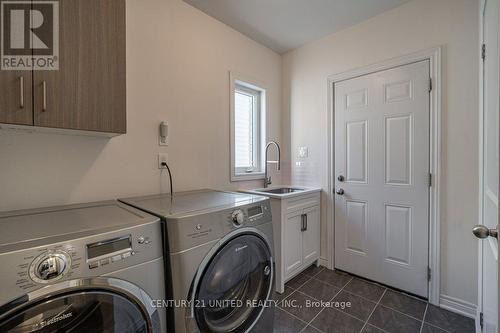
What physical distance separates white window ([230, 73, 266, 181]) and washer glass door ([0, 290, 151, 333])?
162 cm

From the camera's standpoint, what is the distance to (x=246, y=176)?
7.84ft

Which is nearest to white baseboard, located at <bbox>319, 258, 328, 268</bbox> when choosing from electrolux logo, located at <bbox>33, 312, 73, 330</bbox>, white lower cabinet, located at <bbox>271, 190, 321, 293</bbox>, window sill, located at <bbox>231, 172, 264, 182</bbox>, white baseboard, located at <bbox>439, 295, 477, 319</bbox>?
white lower cabinet, located at <bbox>271, 190, 321, 293</bbox>

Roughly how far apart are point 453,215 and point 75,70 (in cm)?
262

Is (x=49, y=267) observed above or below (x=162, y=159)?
below

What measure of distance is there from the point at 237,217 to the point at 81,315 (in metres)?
0.67

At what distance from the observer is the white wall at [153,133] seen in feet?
4.03

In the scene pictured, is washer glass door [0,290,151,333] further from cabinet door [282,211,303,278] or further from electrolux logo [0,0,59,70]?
cabinet door [282,211,303,278]

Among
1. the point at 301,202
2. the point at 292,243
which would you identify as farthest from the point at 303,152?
the point at 292,243

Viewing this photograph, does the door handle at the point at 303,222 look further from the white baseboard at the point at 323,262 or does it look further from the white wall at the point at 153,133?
the white wall at the point at 153,133

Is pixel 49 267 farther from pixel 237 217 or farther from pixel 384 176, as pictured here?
pixel 384 176

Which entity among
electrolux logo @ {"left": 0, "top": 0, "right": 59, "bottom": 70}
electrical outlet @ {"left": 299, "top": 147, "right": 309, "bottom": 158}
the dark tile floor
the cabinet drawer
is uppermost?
electrolux logo @ {"left": 0, "top": 0, "right": 59, "bottom": 70}

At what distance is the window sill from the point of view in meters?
2.25

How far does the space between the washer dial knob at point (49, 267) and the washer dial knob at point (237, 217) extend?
65 cm

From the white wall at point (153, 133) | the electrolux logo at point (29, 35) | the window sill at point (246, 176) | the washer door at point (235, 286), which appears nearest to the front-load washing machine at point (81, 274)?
the washer door at point (235, 286)
